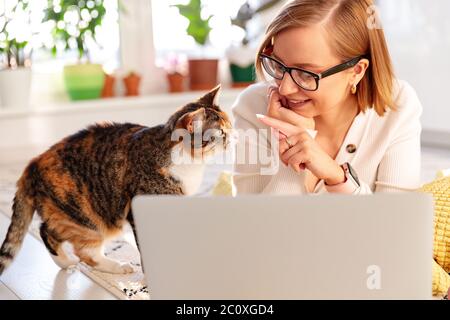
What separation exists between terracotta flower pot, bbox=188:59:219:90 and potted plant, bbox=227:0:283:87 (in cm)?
13

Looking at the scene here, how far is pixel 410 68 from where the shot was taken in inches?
163

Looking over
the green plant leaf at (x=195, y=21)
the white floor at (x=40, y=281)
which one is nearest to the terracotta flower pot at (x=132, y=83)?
the green plant leaf at (x=195, y=21)

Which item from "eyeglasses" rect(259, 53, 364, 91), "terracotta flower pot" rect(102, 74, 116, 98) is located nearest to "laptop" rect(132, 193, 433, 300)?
"eyeglasses" rect(259, 53, 364, 91)

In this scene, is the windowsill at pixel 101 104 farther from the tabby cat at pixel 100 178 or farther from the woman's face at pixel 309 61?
the woman's face at pixel 309 61

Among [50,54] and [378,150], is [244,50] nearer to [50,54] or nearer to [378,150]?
[50,54]

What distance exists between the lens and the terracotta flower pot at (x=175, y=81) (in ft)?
15.2

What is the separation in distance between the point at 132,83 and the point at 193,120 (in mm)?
2842

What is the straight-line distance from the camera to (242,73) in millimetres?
4789

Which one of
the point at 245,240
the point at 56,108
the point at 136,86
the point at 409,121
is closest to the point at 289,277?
Answer: the point at 245,240

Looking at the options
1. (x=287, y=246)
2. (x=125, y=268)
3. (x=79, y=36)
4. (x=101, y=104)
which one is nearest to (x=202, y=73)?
(x=101, y=104)

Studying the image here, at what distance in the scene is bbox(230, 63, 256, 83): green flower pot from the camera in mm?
4773

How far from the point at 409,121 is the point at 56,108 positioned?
2.81m

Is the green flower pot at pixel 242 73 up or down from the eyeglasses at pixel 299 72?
down
